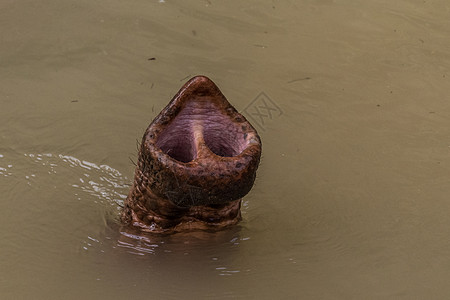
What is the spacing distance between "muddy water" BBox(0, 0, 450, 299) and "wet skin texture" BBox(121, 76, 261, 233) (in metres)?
0.13

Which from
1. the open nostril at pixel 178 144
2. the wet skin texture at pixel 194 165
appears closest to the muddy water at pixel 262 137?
the wet skin texture at pixel 194 165

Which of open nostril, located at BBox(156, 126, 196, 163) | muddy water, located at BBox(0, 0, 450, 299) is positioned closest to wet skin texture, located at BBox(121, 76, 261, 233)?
open nostril, located at BBox(156, 126, 196, 163)

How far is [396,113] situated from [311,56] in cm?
74

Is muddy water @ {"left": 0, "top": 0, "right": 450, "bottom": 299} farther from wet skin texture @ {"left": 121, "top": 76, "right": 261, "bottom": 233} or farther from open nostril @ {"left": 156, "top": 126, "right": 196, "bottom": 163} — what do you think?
open nostril @ {"left": 156, "top": 126, "right": 196, "bottom": 163}

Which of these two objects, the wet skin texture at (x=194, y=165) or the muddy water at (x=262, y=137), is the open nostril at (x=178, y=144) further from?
the muddy water at (x=262, y=137)

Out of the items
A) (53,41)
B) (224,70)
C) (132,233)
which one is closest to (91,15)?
(53,41)

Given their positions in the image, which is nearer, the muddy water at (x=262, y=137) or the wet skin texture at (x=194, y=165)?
the wet skin texture at (x=194, y=165)

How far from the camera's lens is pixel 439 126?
382cm

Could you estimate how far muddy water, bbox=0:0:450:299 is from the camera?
275cm

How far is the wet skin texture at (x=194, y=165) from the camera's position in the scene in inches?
93.6

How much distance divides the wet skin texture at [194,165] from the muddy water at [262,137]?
13cm

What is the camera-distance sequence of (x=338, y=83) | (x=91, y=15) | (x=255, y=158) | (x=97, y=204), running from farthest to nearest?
(x=91, y=15)
(x=338, y=83)
(x=97, y=204)
(x=255, y=158)

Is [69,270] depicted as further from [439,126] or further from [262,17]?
[262,17]

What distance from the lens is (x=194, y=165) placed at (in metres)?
2.37
